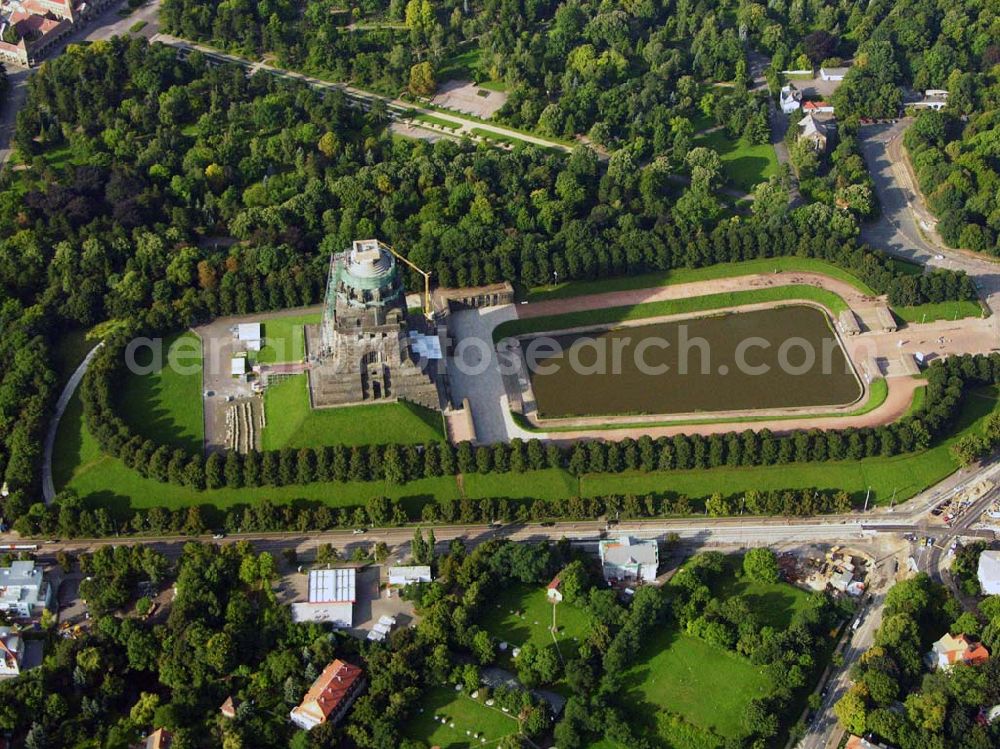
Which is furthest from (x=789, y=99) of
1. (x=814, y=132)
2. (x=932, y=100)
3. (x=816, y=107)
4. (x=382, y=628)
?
(x=382, y=628)

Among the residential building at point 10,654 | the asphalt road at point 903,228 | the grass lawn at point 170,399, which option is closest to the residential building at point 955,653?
the asphalt road at point 903,228

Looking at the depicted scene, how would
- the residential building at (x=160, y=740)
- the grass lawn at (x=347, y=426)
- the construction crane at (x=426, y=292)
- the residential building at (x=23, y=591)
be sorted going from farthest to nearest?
the construction crane at (x=426, y=292), the grass lawn at (x=347, y=426), the residential building at (x=23, y=591), the residential building at (x=160, y=740)

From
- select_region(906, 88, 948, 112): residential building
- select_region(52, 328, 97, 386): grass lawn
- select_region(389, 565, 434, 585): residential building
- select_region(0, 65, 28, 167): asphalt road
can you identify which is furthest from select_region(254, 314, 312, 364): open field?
select_region(906, 88, 948, 112): residential building

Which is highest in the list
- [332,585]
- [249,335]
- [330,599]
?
[249,335]

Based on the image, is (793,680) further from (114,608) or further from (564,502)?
(114,608)

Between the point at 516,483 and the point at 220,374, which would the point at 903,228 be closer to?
the point at 516,483

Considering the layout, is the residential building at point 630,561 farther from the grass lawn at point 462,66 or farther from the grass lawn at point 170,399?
the grass lawn at point 462,66
